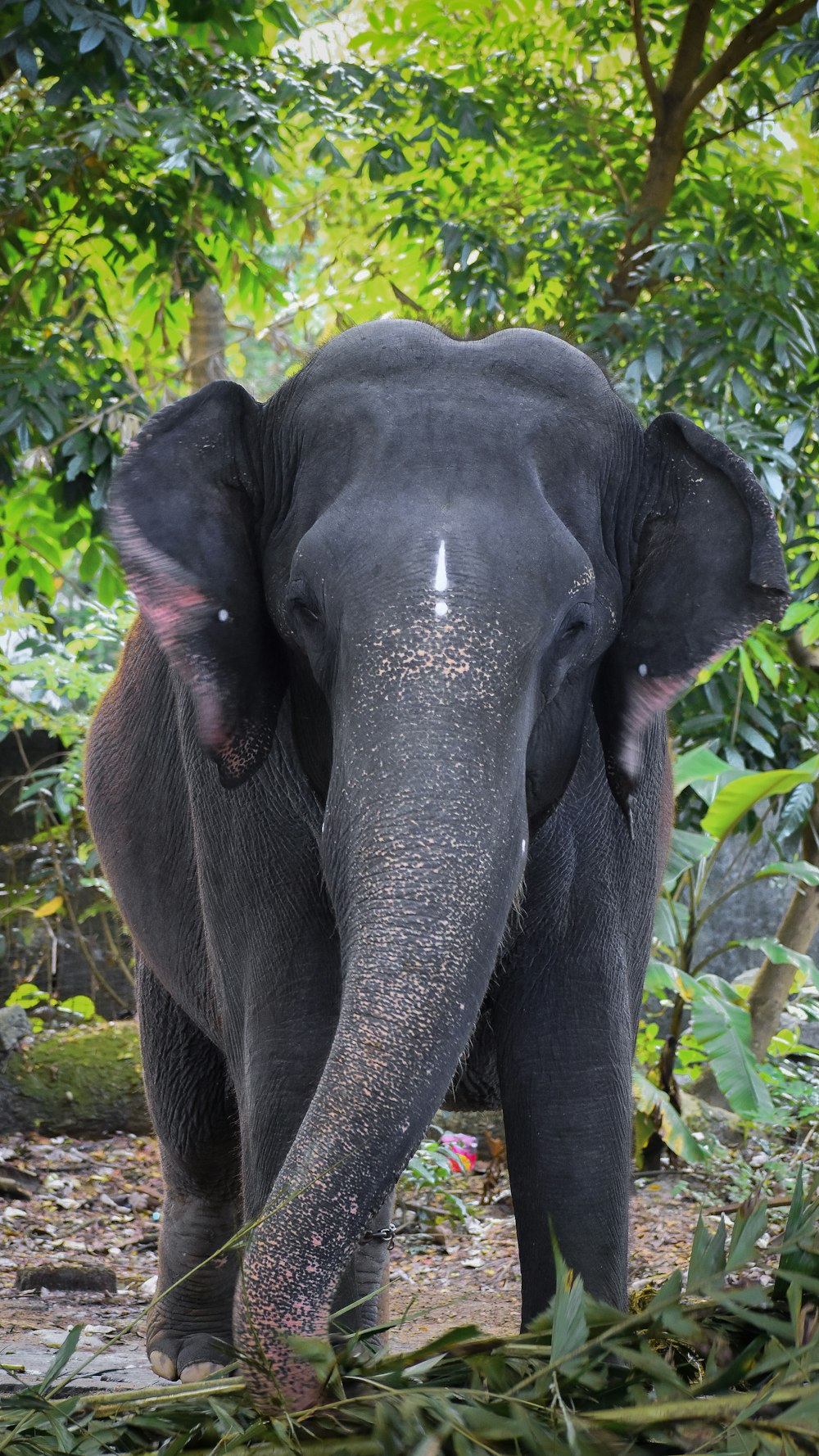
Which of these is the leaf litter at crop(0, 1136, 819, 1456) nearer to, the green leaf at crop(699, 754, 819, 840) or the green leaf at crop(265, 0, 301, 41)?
the green leaf at crop(699, 754, 819, 840)

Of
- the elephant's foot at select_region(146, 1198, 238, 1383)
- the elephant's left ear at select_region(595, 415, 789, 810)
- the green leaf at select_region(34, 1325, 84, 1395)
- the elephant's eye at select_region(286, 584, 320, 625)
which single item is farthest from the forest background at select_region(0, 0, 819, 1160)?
the green leaf at select_region(34, 1325, 84, 1395)

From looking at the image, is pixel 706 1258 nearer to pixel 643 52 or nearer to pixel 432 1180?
pixel 432 1180

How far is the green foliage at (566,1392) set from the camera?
1760mm

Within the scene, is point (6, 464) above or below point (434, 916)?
above

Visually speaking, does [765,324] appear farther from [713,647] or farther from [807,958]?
[713,647]

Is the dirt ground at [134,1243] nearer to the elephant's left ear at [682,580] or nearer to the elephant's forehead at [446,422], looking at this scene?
the elephant's left ear at [682,580]

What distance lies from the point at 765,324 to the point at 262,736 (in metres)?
3.59

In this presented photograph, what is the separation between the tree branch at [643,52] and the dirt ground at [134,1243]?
426 centimetres

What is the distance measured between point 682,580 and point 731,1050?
3.32 m

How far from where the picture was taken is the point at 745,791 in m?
5.51

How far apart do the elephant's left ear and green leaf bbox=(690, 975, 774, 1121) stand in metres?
3.11

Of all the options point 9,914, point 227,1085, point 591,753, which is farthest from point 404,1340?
point 9,914

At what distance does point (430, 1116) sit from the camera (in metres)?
1.79

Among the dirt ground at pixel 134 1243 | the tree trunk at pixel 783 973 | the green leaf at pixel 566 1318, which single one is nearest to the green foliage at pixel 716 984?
the dirt ground at pixel 134 1243
